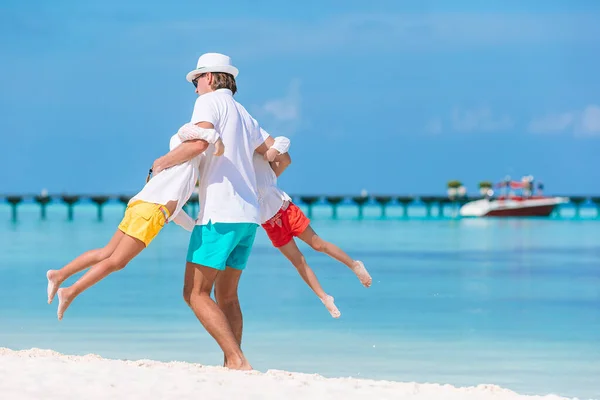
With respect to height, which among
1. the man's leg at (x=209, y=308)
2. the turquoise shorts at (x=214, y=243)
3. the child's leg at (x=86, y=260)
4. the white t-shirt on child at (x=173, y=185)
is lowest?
the man's leg at (x=209, y=308)

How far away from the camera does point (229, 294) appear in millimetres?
6320

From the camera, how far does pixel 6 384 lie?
5.26m

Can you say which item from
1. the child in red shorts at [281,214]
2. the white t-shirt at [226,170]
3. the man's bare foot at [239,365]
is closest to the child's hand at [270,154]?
the child in red shorts at [281,214]

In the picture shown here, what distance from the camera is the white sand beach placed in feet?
17.0

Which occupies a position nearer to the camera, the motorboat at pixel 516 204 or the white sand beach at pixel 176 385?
the white sand beach at pixel 176 385

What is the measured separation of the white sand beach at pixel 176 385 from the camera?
5176 mm

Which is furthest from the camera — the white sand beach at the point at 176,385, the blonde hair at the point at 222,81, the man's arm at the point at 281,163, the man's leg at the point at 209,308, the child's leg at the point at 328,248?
the child's leg at the point at 328,248

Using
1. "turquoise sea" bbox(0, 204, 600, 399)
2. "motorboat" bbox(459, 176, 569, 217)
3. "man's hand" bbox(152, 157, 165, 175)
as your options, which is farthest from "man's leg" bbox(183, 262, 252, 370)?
"motorboat" bbox(459, 176, 569, 217)

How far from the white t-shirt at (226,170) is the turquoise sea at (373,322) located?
118 inches

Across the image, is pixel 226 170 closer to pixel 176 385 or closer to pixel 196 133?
Result: pixel 196 133

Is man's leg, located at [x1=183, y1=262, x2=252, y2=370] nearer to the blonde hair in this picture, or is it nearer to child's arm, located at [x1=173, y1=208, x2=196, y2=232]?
child's arm, located at [x1=173, y1=208, x2=196, y2=232]

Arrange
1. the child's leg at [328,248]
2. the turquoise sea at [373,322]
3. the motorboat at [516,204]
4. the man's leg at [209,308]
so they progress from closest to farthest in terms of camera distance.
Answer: the man's leg at [209,308]
the child's leg at [328,248]
the turquoise sea at [373,322]
the motorboat at [516,204]

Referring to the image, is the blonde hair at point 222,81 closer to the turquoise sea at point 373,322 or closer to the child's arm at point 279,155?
the child's arm at point 279,155

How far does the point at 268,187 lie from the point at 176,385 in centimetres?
136
